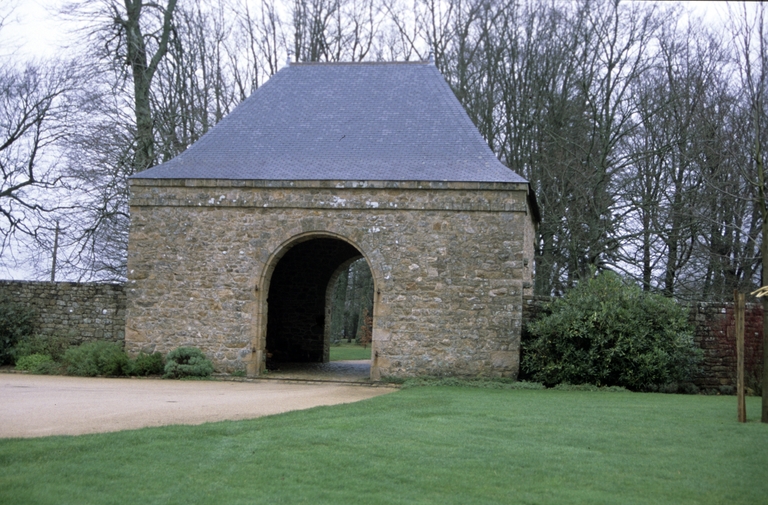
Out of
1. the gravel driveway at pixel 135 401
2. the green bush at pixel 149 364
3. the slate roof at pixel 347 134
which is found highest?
the slate roof at pixel 347 134

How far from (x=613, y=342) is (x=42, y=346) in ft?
35.9

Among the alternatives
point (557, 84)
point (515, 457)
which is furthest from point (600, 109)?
point (515, 457)

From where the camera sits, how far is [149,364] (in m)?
14.2

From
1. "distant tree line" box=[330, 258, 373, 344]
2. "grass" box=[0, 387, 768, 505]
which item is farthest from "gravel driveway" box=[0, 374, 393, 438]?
"distant tree line" box=[330, 258, 373, 344]

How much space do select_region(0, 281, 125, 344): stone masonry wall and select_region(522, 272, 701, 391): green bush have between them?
8.14 m

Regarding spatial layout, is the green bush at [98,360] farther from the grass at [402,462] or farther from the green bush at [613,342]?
the green bush at [613,342]

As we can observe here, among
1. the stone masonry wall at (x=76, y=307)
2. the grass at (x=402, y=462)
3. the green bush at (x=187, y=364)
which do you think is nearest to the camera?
the grass at (x=402, y=462)

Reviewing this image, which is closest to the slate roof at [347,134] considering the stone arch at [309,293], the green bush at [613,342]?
the green bush at [613,342]

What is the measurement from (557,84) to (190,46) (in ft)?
39.2

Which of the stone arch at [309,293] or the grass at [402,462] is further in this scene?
the stone arch at [309,293]

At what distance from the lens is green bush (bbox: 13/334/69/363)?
15.5 m

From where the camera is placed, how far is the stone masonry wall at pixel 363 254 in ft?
45.4

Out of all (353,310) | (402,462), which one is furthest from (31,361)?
(353,310)

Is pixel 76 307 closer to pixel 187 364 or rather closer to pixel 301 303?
pixel 187 364
